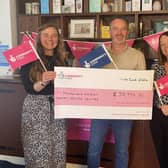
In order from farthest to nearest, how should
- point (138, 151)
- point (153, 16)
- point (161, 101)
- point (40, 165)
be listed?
point (153, 16), point (138, 151), point (40, 165), point (161, 101)

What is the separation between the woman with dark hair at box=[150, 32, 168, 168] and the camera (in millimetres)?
2299

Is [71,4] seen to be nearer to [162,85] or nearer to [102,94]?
[102,94]

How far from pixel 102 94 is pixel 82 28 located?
62.8 inches

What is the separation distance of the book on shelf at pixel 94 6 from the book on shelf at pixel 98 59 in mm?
1389

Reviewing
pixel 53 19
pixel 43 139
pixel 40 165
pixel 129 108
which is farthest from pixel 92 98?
pixel 53 19

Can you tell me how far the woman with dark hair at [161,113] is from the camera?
90.5 inches

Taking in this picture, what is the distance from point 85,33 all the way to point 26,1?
33.7 inches

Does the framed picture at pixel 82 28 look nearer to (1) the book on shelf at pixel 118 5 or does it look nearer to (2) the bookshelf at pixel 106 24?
(2) the bookshelf at pixel 106 24

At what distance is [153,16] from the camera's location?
3750 mm

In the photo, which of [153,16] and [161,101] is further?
[153,16]

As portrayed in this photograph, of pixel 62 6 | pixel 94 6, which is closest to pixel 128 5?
pixel 94 6

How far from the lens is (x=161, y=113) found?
2.33 m

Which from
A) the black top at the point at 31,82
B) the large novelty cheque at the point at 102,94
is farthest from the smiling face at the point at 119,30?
the black top at the point at 31,82

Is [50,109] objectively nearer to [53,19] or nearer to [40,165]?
[40,165]
